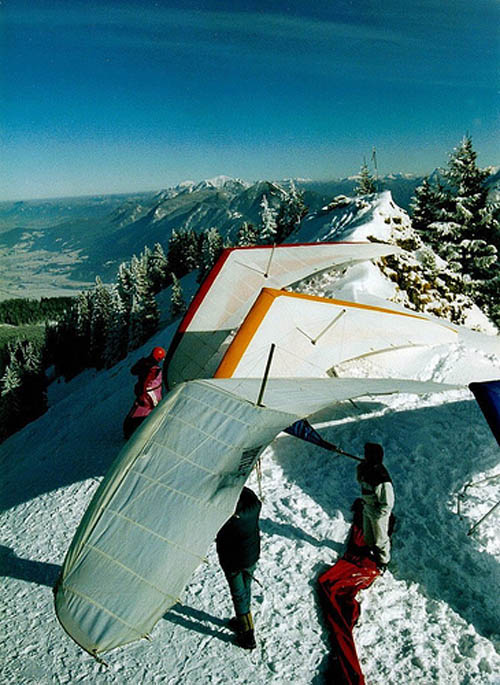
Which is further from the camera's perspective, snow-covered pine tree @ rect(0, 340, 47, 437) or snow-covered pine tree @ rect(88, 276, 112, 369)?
snow-covered pine tree @ rect(88, 276, 112, 369)

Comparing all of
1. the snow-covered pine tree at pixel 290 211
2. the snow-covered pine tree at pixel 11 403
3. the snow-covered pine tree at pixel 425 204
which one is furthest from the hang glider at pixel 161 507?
the snow-covered pine tree at pixel 11 403

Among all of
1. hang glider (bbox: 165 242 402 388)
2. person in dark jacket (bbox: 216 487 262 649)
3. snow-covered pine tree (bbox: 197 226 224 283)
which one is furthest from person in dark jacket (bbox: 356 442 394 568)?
snow-covered pine tree (bbox: 197 226 224 283)

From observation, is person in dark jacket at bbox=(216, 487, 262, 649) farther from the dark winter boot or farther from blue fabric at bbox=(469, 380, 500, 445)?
blue fabric at bbox=(469, 380, 500, 445)

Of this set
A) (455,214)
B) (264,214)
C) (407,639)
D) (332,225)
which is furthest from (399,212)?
(264,214)

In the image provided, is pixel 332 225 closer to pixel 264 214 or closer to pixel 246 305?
pixel 246 305

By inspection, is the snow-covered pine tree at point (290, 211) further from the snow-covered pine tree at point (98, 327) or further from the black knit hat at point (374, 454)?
the black knit hat at point (374, 454)

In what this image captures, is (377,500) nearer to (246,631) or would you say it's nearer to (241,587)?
(241,587)

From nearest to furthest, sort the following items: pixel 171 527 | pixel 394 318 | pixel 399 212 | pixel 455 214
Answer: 1. pixel 171 527
2. pixel 394 318
3. pixel 399 212
4. pixel 455 214

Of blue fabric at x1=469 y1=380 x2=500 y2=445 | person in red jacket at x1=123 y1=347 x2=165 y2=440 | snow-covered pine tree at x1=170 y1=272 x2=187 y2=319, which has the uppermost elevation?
blue fabric at x1=469 y1=380 x2=500 y2=445
